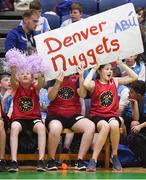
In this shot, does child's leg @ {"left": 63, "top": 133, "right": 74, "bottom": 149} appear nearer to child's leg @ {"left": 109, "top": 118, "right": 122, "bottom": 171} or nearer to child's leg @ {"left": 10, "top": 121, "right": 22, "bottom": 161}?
child's leg @ {"left": 109, "top": 118, "right": 122, "bottom": 171}

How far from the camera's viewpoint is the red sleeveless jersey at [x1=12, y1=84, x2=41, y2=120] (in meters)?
8.42

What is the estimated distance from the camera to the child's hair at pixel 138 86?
8.83 meters

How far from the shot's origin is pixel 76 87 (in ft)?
28.5

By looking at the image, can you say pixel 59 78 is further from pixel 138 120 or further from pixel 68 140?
pixel 138 120

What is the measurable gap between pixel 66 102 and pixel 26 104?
507 mm

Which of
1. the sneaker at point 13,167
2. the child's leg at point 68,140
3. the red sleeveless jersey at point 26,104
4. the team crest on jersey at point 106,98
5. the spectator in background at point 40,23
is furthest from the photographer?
the spectator in background at point 40,23

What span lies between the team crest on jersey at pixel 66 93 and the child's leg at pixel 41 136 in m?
0.54

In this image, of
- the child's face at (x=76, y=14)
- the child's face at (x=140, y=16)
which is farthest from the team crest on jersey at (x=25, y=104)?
the child's face at (x=140, y=16)

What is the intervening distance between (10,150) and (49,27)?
8.93 feet

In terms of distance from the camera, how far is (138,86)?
8.83 metres

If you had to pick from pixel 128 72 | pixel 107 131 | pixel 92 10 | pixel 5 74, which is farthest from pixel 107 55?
pixel 92 10

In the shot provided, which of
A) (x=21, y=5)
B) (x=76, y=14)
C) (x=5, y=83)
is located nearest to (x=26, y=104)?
(x=5, y=83)

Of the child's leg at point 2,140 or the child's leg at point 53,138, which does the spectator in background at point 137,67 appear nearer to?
the child's leg at point 53,138

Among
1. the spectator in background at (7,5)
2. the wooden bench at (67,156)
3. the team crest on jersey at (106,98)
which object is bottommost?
the wooden bench at (67,156)
